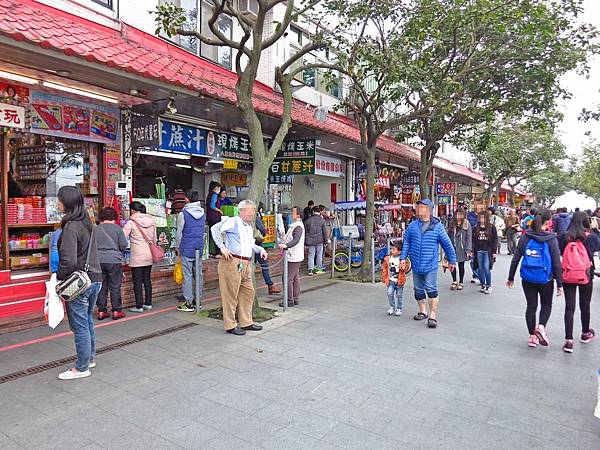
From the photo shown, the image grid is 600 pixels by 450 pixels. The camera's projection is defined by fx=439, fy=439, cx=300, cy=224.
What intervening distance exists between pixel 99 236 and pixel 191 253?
140cm

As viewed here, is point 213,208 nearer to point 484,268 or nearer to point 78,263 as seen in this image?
point 78,263

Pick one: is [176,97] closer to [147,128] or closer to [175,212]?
[147,128]

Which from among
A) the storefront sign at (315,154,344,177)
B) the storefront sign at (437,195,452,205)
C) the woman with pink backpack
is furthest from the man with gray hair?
the storefront sign at (437,195,452,205)

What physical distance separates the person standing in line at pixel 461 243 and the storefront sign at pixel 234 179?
530 cm

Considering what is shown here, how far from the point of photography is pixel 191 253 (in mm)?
6930

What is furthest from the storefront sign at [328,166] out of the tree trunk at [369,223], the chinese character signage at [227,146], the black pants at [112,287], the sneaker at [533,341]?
the sneaker at [533,341]

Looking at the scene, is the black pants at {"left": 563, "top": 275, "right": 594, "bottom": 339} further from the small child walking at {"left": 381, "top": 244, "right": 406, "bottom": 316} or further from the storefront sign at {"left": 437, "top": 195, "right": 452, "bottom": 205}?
the storefront sign at {"left": 437, "top": 195, "right": 452, "bottom": 205}

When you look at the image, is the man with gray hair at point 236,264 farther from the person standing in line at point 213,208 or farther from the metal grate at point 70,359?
the person standing in line at point 213,208

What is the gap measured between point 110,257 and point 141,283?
0.83 m

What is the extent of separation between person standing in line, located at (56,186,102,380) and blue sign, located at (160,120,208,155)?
14.3 ft

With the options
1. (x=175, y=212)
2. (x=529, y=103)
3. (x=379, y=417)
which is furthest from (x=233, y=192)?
(x=379, y=417)

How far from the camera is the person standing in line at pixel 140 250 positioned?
6.66m

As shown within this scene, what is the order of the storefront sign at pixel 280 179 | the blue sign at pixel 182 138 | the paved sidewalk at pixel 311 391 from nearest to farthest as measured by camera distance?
the paved sidewalk at pixel 311 391 → the blue sign at pixel 182 138 → the storefront sign at pixel 280 179

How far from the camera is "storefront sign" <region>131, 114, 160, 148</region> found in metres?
7.43
